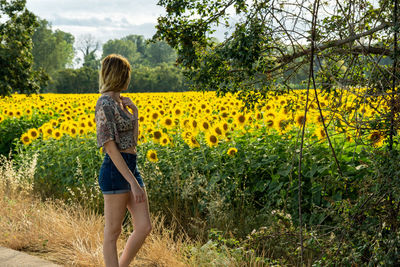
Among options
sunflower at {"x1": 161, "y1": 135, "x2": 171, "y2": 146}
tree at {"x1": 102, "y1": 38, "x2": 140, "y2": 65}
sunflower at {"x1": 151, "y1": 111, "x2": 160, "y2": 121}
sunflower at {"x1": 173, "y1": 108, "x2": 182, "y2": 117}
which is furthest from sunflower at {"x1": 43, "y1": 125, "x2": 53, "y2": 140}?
tree at {"x1": 102, "y1": 38, "x2": 140, "y2": 65}

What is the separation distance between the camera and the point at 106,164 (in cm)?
323

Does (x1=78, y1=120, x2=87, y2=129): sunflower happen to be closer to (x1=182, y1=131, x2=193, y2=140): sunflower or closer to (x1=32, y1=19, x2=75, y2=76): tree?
(x1=182, y1=131, x2=193, y2=140): sunflower

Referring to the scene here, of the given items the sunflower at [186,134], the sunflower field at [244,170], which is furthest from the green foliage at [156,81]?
the sunflower at [186,134]

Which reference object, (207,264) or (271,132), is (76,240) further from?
(271,132)

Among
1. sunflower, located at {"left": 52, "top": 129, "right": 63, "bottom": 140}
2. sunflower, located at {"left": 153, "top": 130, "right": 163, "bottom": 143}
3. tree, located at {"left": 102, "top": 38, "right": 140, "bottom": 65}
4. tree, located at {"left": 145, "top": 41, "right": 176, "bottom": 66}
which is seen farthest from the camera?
tree, located at {"left": 102, "top": 38, "right": 140, "bottom": 65}

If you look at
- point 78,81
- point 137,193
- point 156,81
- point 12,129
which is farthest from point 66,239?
point 78,81

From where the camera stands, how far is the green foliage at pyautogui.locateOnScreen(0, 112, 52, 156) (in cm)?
1095

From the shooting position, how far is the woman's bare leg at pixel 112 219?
3.26 m

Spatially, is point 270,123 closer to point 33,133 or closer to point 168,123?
point 168,123

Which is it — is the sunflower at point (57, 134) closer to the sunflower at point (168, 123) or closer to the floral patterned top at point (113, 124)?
the sunflower at point (168, 123)

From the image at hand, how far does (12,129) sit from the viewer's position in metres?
11.2

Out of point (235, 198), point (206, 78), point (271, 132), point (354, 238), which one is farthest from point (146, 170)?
point (354, 238)

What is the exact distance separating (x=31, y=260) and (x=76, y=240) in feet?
1.64

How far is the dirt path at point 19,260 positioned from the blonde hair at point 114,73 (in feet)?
5.54
